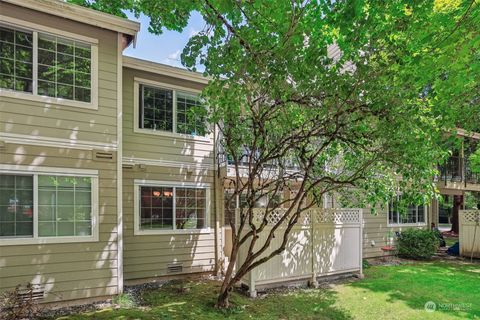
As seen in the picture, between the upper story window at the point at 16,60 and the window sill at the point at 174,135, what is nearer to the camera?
the upper story window at the point at 16,60

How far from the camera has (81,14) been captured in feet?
21.5

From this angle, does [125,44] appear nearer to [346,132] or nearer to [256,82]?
[256,82]

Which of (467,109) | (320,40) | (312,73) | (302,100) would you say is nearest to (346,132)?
(302,100)

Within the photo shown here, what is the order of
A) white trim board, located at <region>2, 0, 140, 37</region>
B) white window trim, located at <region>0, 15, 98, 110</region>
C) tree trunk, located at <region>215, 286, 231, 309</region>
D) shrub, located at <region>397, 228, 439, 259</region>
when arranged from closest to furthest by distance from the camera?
white window trim, located at <region>0, 15, 98, 110</region> < white trim board, located at <region>2, 0, 140, 37</region> < tree trunk, located at <region>215, 286, 231, 309</region> < shrub, located at <region>397, 228, 439, 259</region>

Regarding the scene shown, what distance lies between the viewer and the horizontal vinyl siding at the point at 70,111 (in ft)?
19.7

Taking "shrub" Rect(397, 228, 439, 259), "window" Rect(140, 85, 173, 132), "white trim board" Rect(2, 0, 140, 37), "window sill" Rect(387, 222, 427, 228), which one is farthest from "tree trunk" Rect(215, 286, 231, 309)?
"window sill" Rect(387, 222, 427, 228)

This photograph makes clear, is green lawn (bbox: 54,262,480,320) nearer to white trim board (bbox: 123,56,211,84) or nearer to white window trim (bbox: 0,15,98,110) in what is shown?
white window trim (bbox: 0,15,98,110)

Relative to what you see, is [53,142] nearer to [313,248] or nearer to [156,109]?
[156,109]

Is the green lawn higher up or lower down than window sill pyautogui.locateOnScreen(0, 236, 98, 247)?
lower down

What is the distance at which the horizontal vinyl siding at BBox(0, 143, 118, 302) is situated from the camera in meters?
5.88

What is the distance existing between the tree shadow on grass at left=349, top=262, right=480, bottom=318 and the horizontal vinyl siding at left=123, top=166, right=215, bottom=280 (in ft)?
13.9

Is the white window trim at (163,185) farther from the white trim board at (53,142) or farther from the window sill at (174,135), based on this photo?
the white trim board at (53,142)

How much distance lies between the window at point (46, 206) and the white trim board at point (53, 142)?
0.61m

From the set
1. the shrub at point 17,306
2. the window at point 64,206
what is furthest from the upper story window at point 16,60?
the shrub at point 17,306
